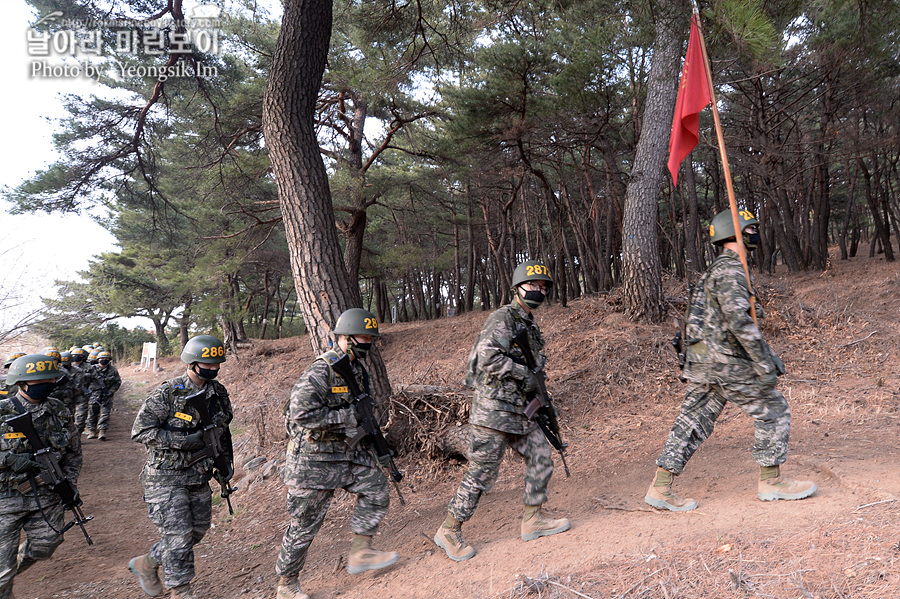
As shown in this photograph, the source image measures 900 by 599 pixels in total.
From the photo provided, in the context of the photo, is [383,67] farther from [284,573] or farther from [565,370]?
[284,573]

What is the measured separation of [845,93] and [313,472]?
670 inches

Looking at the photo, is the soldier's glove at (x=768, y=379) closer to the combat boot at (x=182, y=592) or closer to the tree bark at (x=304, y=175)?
the tree bark at (x=304, y=175)

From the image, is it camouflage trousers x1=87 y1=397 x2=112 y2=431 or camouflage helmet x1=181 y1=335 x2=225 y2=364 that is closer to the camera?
camouflage helmet x1=181 y1=335 x2=225 y2=364

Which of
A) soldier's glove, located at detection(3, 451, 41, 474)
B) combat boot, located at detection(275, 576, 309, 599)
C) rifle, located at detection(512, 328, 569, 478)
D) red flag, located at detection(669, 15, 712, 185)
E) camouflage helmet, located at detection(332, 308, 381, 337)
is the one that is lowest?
combat boot, located at detection(275, 576, 309, 599)

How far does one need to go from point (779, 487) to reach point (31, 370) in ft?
20.1

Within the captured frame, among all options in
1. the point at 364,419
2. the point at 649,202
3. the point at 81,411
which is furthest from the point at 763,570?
the point at 81,411

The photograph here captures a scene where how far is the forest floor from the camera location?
2762 millimetres

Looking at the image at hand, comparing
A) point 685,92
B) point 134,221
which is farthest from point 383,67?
point 134,221

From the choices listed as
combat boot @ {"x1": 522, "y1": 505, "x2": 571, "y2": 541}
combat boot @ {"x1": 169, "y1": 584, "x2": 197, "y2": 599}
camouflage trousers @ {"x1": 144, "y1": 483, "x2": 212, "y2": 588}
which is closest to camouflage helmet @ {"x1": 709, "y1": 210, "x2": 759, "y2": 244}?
combat boot @ {"x1": 522, "y1": 505, "x2": 571, "y2": 541}

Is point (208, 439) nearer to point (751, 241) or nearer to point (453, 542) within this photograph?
point (453, 542)

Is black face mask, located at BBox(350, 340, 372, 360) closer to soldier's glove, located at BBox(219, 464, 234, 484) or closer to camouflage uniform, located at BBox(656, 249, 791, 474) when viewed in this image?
soldier's glove, located at BBox(219, 464, 234, 484)

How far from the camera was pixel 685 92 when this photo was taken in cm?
482

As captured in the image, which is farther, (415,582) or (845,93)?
(845,93)

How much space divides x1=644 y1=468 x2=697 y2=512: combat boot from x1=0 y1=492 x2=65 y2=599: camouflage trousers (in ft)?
16.1
